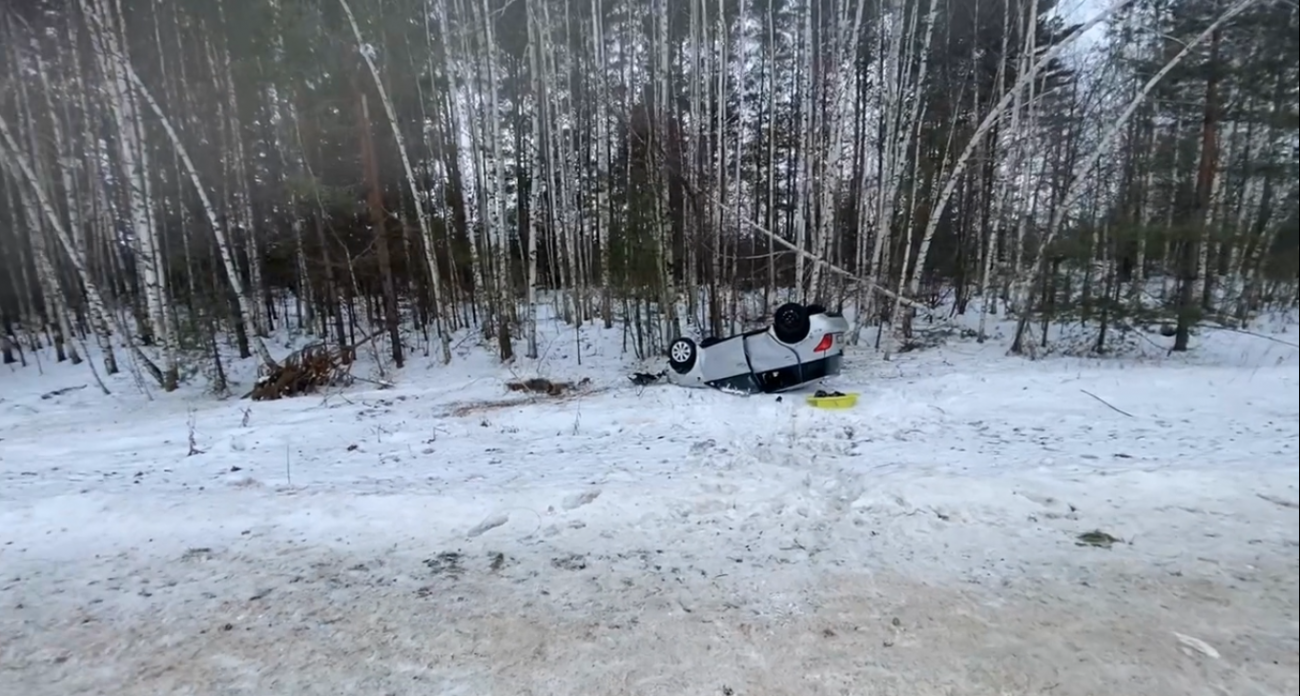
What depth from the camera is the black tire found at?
5.64 m

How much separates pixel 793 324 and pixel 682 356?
1275 millimetres

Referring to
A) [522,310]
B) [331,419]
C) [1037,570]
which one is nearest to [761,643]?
[1037,570]

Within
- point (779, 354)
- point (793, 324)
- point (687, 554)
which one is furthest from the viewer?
point (779, 354)

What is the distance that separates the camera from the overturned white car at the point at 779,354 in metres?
5.67

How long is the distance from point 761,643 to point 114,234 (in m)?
5.83

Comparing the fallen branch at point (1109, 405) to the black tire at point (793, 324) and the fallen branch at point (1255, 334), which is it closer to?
the fallen branch at point (1255, 334)

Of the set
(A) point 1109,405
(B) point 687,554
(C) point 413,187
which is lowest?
(B) point 687,554

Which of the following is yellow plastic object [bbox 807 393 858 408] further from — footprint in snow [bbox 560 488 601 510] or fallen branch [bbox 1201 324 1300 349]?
fallen branch [bbox 1201 324 1300 349]

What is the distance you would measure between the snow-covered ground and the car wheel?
2.06m

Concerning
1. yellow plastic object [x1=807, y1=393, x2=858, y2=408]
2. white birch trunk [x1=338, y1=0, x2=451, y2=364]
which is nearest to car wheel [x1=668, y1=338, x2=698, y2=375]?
yellow plastic object [x1=807, y1=393, x2=858, y2=408]

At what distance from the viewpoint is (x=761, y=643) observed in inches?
84.9

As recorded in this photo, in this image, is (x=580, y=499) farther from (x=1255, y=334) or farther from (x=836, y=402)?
(x=1255, y=334)

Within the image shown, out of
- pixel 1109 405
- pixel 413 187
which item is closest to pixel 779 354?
pixel 1109 405

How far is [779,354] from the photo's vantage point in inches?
228
